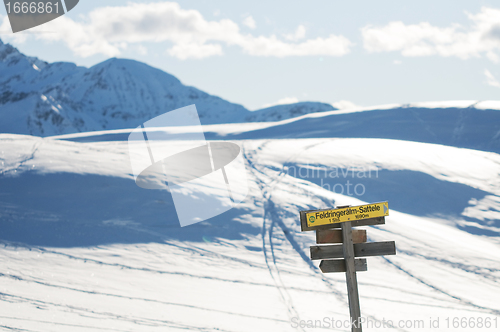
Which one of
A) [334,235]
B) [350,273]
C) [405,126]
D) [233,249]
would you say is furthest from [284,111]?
[350,273]

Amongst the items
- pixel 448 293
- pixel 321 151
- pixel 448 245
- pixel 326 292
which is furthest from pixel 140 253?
pixel 321 151

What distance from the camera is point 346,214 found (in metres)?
4.25

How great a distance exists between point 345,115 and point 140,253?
19.1 meters

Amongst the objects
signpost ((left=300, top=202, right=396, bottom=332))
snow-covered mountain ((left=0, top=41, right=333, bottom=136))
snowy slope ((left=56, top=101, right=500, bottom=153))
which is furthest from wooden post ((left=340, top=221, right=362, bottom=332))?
snow-covered mountain ((left=0, top=41, right=333, bottom=136))

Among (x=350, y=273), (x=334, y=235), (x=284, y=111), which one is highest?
(x=334, y=235)

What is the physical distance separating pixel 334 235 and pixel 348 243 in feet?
0.53

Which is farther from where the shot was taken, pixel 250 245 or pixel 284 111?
pixel 284 111

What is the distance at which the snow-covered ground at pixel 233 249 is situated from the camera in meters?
6.03

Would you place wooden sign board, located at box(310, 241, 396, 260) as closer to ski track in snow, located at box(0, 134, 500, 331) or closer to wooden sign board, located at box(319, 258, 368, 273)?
wooden sign board, located at box(319, 258, 368, 273)

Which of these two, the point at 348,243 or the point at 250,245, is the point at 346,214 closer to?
the point at 348,243

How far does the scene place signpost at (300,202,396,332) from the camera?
4195 millimetres

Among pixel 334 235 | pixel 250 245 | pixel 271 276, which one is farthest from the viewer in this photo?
pixel 250 245

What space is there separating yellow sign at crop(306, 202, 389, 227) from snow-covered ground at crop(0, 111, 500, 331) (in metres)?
2.21

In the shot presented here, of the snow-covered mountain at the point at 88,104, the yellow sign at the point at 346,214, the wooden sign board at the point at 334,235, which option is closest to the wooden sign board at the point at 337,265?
the wooden sign board at the point at 334,235
